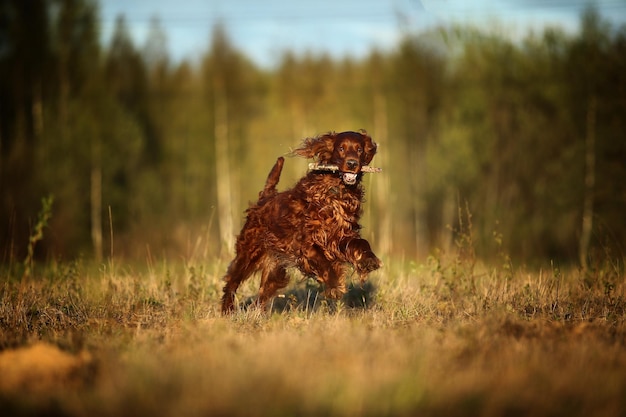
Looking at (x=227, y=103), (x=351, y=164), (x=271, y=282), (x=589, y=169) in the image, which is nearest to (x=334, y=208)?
(x=351, y=164)

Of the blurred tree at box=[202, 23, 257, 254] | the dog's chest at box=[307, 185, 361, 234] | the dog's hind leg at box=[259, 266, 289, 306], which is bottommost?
the dog's hind leg at box=[259, 266, 289, 306]

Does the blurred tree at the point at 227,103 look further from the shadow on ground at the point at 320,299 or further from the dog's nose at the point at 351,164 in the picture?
the dog's nose at the point at 351,164

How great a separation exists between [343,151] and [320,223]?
65 cm

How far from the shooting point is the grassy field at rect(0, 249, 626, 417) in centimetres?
302

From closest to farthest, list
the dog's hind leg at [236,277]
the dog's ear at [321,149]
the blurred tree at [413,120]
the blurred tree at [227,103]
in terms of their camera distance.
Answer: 1. the dog's ear at [321,149]
2. the dog's hind leg at [236,277]
3. the blurred tree at [413,120]
4. the blurred tree at [227,103]

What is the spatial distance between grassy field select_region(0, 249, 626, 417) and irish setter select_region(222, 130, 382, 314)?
43cm

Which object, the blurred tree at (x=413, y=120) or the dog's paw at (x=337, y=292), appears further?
the blurred tree at (x=413, y=120)

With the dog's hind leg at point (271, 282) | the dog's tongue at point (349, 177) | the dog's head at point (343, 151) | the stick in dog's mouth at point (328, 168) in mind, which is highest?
the dog's head at point (343, 151)

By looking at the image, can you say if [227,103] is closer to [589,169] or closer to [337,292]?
[589,169]

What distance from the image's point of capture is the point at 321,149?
618cm

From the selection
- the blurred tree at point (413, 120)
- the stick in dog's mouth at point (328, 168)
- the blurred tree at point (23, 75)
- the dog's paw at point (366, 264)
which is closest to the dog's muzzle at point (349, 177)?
the stick in dog's mouth at point (328, 168)

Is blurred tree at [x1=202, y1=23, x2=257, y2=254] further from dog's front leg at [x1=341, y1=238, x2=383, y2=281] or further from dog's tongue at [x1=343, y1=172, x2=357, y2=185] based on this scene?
dog's front leg at [x1=341, y1=238, x2=383, y2=281]

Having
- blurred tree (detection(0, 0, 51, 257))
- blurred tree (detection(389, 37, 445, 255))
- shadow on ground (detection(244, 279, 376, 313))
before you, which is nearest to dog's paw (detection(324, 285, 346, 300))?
shadow on ground (detection(244, 279, 376, 313))

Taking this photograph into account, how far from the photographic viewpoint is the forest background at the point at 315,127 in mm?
20453
